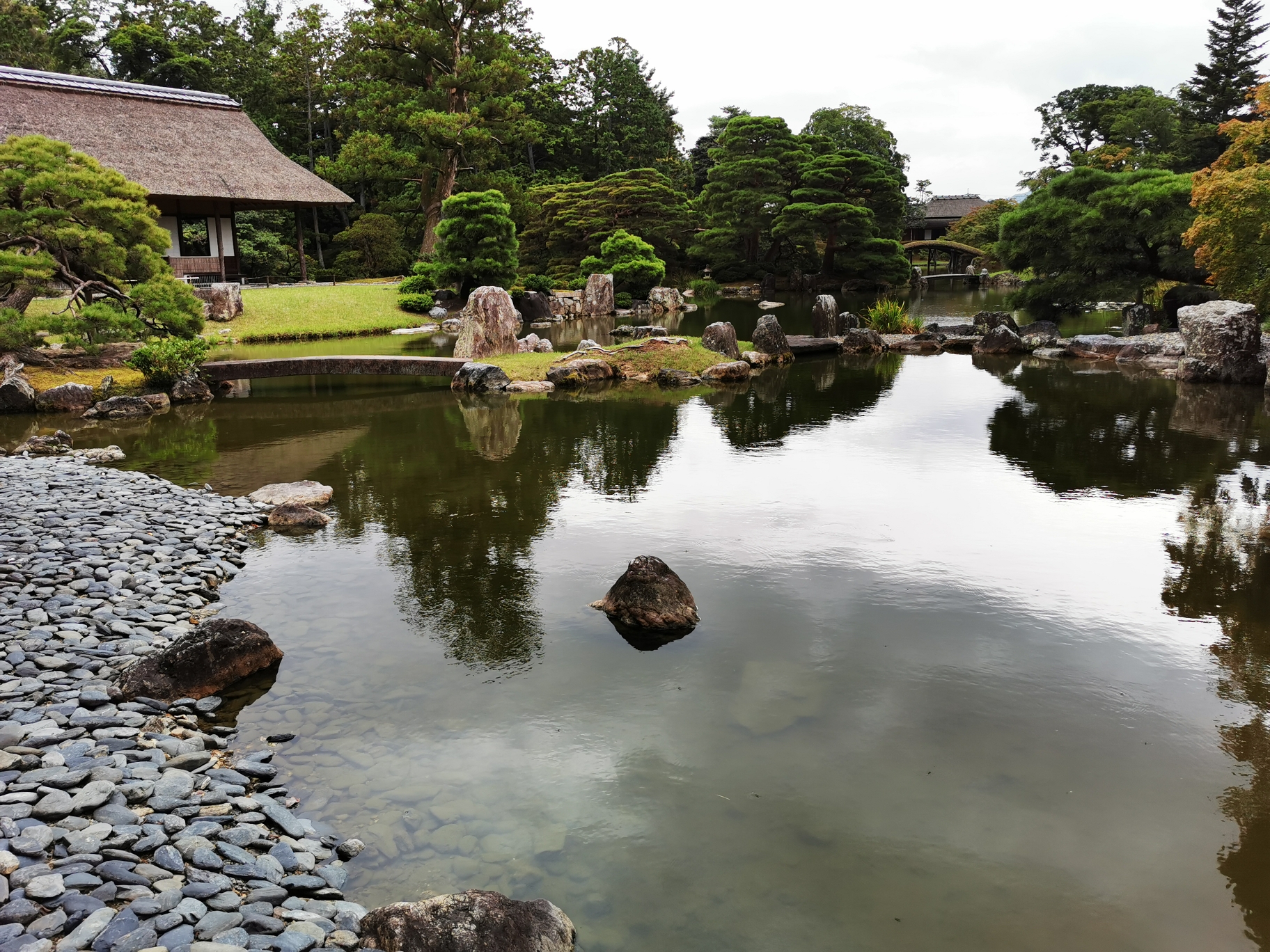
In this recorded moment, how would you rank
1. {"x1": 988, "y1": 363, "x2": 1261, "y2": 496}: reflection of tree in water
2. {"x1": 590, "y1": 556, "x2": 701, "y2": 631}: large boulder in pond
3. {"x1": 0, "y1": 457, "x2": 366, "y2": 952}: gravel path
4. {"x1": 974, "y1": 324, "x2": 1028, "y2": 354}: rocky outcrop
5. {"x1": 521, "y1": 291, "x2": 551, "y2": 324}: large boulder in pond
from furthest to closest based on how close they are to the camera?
{"x1": 521, "y1": 291, "x2": 551, "y2": 324}: large boulder in pond < {"x1": 974, "y1": 324, "x2": 1028, "y2": 354}: rocky outcrop < {"x1": 988, "y1": 363, "x2": 1261, "y2": 496}: reflection of tree in water < {"x1": 590, "y1": 556, "x2": 701, "y2": 631}: large boulder in pond < {"x1": 0, "y1": 457, "x2": 366, "y2": 952}: gravel path

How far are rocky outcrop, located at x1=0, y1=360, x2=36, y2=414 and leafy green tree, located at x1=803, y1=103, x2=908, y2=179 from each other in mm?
46892

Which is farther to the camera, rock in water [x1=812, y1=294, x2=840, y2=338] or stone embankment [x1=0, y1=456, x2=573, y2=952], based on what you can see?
rock in water [x1=812, y1=294, x2=840, y2=338]

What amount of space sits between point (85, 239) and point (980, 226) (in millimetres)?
50010

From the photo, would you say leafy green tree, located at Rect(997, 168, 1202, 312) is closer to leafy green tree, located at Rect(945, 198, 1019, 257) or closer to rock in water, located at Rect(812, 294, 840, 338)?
rock in water, located at Rect(812, 294, 840, 338)

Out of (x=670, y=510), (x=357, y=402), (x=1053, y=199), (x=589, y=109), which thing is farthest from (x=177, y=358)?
(x=589, y=109)

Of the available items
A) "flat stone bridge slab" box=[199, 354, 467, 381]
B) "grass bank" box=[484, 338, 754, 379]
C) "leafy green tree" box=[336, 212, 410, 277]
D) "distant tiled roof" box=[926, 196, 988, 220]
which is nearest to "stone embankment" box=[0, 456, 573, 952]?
"flat stone bridge slab" box=[199, 354, 467, 381]

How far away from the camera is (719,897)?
11.9ft

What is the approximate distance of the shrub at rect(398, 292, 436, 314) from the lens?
2720 cm

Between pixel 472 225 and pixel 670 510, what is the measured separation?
807 inches

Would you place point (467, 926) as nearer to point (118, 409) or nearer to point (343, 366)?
point (118, 409)

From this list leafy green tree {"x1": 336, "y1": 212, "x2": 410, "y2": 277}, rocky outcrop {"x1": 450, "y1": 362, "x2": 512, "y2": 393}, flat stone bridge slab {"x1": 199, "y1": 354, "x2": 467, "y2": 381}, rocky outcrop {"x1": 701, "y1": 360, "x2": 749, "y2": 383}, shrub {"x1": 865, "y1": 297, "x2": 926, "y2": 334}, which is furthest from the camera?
leafy green tree {"x1": 336, "y1": 212, "x2": 410, "y2": 277}

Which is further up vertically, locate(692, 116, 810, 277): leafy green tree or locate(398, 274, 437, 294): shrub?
locate(692, 116, 810, 277): leafy green tree

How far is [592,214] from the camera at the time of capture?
36.6 meters

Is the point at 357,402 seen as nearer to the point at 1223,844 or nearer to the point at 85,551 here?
the point at 85,551
